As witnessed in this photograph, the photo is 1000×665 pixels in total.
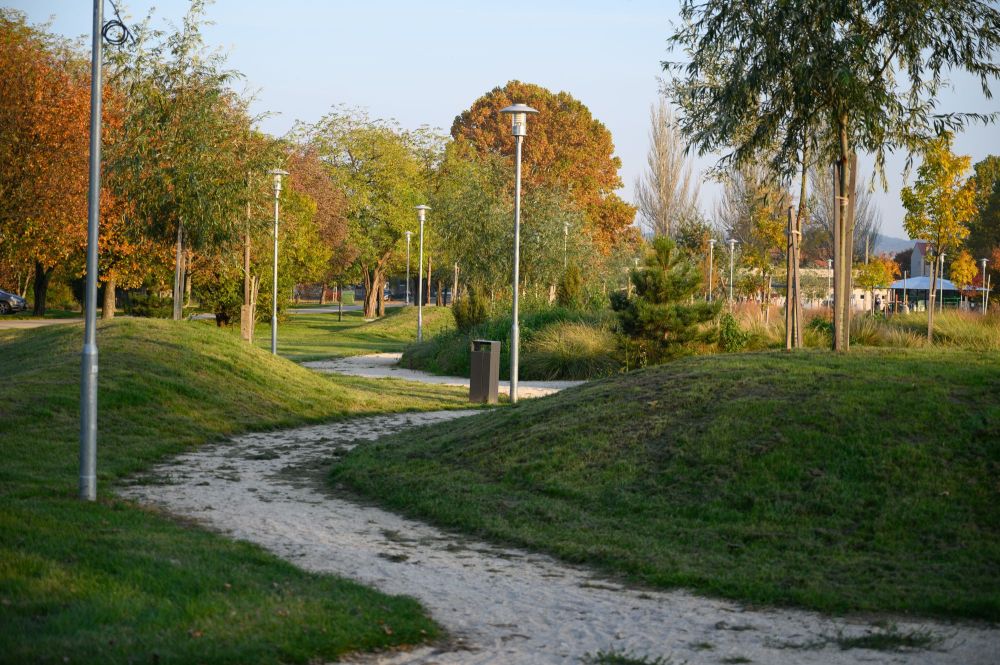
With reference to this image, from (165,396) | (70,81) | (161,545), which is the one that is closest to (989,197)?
(70,81)

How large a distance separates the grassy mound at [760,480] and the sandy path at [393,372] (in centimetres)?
887

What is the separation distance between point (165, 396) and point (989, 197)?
69.3 m

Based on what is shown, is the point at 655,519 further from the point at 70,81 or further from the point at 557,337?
the point at 70,81

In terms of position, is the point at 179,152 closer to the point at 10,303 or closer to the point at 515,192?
the point at 515,192

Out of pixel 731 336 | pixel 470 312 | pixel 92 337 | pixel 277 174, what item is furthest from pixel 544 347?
pixel 92 337

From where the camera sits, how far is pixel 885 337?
23.6m

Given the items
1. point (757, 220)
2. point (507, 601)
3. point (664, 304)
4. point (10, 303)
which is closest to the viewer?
point (507, 601)

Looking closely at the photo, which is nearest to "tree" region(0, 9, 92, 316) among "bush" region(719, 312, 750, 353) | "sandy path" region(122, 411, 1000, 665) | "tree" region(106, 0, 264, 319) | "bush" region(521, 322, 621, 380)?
"tree" region(106, 0, 264, 319)

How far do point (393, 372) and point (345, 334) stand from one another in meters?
17.8

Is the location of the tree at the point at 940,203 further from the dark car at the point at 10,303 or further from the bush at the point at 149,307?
the dark car at the point at 10,303

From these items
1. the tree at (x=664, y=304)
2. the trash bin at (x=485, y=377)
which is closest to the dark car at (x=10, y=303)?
the trash bin at (x=485, y=377)

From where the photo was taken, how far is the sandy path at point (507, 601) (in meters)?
5.51

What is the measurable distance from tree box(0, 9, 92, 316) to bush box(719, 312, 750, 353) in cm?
2133

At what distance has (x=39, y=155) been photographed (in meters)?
32.5
